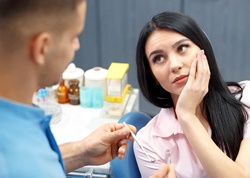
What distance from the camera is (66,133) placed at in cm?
191

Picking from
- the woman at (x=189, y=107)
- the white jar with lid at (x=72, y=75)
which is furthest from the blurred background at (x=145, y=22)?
the woman at (x=189, y=107)

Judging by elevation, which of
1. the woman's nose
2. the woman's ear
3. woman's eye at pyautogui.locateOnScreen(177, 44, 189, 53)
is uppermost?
the woman's ear

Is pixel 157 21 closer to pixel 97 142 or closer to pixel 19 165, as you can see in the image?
pixel 97 142

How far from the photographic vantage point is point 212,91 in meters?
1.56

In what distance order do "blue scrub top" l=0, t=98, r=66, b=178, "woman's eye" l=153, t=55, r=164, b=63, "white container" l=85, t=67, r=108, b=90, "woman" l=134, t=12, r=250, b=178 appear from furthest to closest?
"white container" l=85, t=67, r=108, b=90, "woman's eye" l=153, t=55, r=164, b=63, "woman" l=134, t=12, r=250, b=178, "blue scrub top" l=0, t=98, r=66, b=178

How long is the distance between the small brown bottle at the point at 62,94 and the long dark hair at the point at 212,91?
65 cm

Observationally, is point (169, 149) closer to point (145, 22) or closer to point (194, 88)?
point (194, 88)

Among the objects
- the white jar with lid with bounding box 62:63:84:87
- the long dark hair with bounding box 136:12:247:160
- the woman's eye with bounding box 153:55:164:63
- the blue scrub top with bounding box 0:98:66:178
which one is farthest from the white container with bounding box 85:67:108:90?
the blue scrub top with bounding box 0:98:66:178

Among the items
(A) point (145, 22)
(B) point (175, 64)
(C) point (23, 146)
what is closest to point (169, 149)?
(B) point (175, 64)

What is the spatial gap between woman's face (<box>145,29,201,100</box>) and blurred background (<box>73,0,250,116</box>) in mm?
1466

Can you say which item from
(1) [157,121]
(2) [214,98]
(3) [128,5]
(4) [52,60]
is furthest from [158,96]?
(3) [128,5]

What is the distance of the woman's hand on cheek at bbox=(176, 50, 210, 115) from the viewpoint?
140 centimetres

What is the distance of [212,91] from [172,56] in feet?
0.76

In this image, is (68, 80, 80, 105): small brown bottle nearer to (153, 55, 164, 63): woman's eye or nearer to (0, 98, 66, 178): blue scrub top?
(153, 55, 164, 63): woman's eye
